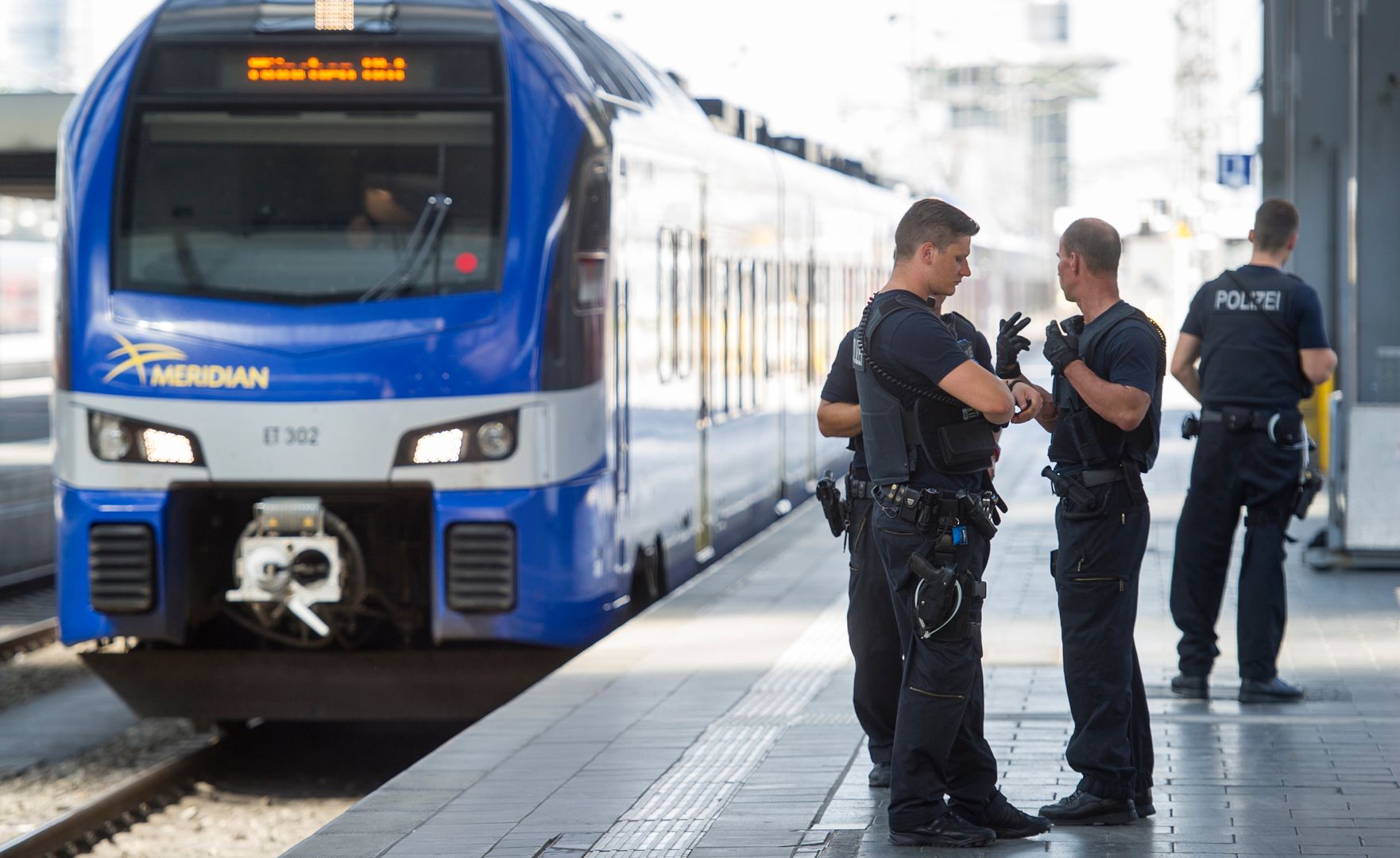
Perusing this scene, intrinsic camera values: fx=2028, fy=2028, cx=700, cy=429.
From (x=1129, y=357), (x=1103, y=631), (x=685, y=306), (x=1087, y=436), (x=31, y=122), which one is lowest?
(x=1103, y=631)

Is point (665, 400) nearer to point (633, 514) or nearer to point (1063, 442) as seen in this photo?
point (633, 514)

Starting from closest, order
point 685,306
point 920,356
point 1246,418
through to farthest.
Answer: point 920,356
point 1246,418
point 685,306

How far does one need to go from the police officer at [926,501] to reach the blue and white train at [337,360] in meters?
2.96

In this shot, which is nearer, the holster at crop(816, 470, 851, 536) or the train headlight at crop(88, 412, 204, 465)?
the holster at crop(816, 470, 851, 536)

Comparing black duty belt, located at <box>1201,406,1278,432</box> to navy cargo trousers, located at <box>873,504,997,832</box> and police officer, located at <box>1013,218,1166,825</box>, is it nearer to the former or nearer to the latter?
police officer, located at <box>1013,218,1166,825</box>

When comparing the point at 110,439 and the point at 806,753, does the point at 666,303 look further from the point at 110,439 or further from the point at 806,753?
the point at 806,753

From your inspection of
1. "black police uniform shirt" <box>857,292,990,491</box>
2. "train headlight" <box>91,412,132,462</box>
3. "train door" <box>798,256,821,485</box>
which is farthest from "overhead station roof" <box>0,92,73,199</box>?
"black police uniform shirt" <box>857,292,990,491</box>

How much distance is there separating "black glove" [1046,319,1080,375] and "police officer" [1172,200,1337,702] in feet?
6.48

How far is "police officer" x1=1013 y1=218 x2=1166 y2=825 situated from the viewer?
18.4 feet

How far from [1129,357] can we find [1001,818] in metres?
1.30

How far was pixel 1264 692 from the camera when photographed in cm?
742

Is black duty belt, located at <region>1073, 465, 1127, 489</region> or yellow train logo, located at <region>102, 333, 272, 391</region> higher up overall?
yellow train logo, located at <region>102, 333, 272, 391</region>

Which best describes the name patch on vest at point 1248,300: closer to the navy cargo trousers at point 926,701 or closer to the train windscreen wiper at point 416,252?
the navy cargo trousers at point 926,701

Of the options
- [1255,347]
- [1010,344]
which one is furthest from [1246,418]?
[1010,344]
